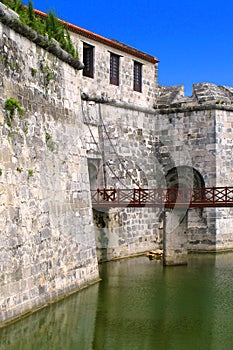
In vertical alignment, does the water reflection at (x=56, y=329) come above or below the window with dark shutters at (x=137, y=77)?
below

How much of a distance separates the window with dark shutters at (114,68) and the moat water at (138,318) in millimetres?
8441

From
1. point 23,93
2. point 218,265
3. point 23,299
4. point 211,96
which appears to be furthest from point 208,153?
point 23,299

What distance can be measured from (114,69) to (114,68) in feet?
0.13

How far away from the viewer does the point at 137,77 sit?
75.9ft

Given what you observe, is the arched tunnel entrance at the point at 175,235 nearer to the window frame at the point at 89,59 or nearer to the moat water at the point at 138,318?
the moat water at the point at 138,318

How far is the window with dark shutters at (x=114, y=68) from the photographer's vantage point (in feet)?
71.4

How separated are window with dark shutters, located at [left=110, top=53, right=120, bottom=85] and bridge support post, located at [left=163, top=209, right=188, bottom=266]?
19.9 feet

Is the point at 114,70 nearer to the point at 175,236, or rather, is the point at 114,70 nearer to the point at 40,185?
the point at 175,236

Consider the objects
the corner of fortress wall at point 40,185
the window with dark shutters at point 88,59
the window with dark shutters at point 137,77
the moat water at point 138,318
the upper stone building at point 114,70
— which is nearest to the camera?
the moat water at point 138,318

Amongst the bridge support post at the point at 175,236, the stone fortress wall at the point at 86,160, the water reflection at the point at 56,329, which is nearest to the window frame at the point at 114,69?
the stone fortress wall at the point at 86,160

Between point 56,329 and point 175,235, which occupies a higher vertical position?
point 175,235

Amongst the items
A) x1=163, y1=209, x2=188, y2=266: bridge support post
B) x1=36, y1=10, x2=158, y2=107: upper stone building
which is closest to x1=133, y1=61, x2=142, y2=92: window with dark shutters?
x1=36, y1=10, x2=158, y2=107: upper stone building

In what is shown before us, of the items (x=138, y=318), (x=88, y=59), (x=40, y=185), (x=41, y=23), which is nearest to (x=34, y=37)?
(x=41, y=23)

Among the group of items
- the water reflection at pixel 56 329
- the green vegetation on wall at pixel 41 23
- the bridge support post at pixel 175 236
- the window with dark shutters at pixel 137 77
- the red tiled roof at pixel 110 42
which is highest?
the red tiled roof at pixel 110 42
